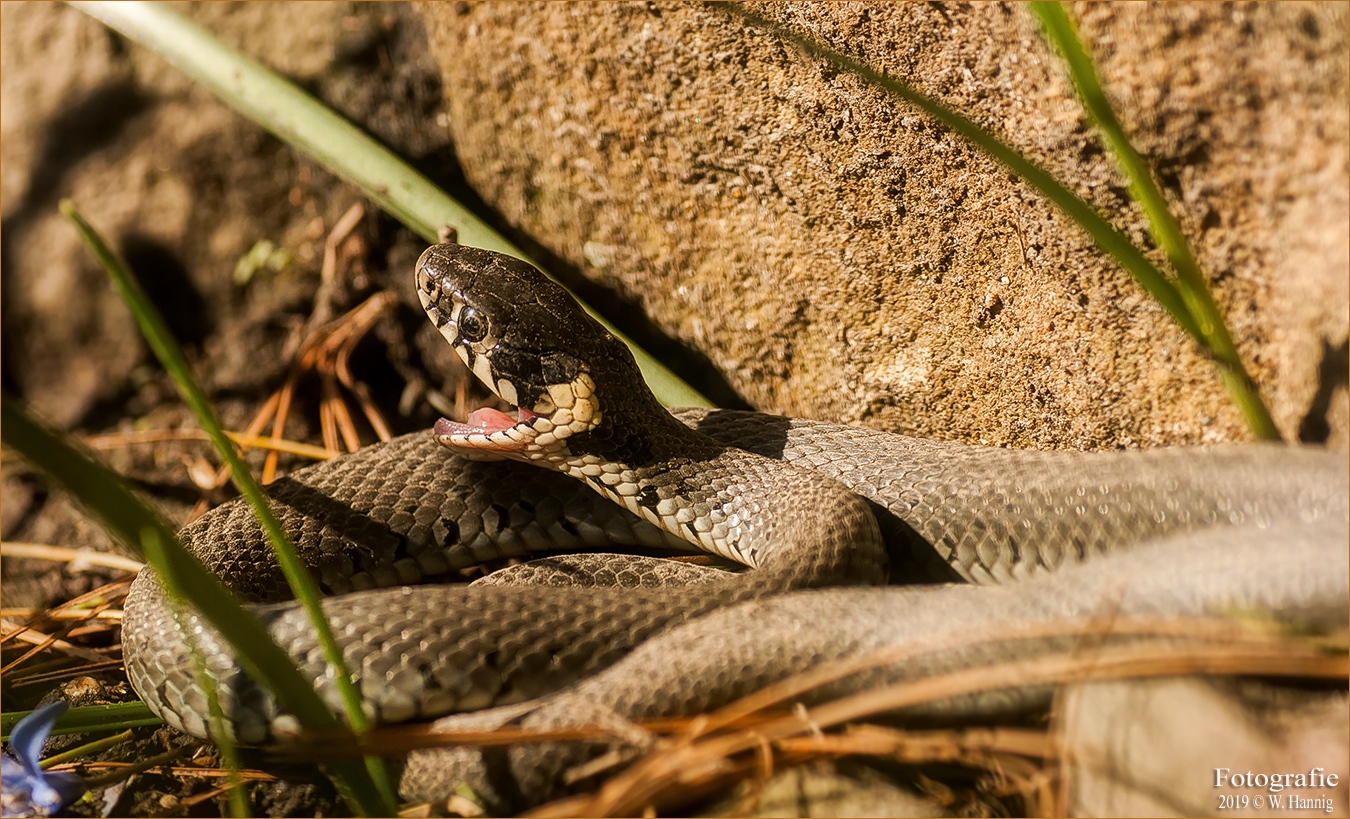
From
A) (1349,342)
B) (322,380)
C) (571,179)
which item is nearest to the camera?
(1349,342)

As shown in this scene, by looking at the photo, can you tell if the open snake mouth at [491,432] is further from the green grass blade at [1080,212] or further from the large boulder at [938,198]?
the green grass blade at [1080,212]

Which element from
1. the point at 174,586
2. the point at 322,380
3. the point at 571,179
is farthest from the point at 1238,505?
the point at 322,380

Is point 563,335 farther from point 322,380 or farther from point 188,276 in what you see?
point 188,276

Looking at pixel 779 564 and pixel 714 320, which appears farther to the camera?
pixel 714 320

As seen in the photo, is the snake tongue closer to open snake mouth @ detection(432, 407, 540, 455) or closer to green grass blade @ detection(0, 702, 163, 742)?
open snake mouth @ detection(432, 407, 540, 455)

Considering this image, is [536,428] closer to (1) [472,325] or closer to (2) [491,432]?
(2) [491,432]

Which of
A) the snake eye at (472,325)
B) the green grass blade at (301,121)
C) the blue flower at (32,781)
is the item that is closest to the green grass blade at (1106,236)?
the snake eye at (472,325)
